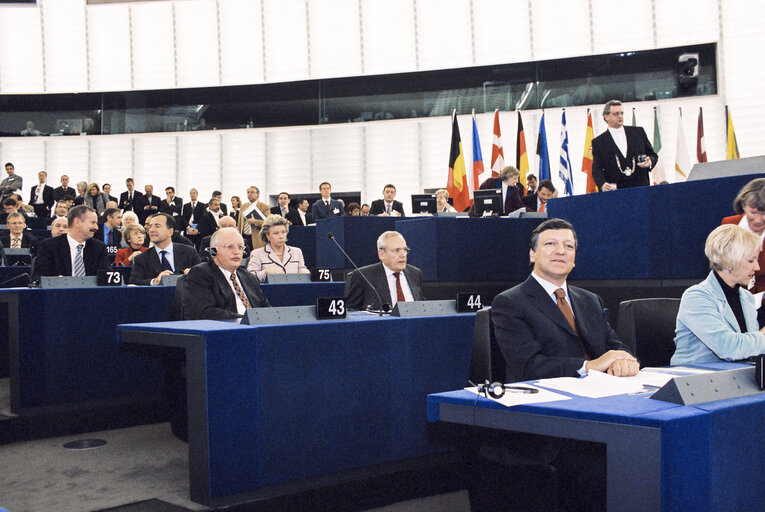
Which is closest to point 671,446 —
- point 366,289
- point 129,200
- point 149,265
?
point 366,289

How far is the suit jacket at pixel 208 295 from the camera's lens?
3822 mm

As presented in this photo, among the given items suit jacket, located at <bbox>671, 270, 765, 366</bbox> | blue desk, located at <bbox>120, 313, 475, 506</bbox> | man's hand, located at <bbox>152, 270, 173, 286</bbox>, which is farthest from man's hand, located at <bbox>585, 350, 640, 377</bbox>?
man's hand, located at <bbox>152, 270, 173, 286</bbox>

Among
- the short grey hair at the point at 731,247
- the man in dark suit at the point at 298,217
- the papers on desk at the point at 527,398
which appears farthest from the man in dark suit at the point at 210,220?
the papers on desk at the point at 527,398

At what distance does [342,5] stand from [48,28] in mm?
6216

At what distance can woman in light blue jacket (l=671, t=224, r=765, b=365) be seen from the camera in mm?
2398

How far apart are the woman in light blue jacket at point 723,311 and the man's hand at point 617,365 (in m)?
0.50

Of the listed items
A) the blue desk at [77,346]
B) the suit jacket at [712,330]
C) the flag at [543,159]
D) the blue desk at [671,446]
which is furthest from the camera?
the flag at [543,159]

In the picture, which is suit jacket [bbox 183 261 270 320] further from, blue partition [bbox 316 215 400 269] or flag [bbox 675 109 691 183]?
flag [bbox 675 109 691 183]

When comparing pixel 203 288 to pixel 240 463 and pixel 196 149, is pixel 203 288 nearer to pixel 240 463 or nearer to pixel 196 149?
pixel 240 463

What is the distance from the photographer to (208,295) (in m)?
3.91

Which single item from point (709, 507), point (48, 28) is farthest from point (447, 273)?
point (48, 28)

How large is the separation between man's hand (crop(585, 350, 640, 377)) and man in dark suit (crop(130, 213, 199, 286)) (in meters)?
3.60

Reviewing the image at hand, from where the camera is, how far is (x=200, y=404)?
2.70m

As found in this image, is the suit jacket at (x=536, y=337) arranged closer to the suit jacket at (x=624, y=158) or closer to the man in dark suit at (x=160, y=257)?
the man in dark suit at (x=160, y=257)
